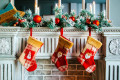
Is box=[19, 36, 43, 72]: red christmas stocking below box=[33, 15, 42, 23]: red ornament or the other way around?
below

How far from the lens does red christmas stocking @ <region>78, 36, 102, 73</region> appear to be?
141 cm

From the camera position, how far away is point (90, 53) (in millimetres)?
1432

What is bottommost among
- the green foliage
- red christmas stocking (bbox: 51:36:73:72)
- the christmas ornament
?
red christmas stocking (bbox: 51:36:73:72)

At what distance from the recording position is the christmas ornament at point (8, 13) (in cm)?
167

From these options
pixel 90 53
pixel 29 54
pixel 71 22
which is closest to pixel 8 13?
pixel 29 54

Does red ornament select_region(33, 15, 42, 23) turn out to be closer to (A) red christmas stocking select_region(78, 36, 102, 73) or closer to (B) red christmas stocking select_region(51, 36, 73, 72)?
(B) red christmas stocking select_region(51, 36, 73, 72)

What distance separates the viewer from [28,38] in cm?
144

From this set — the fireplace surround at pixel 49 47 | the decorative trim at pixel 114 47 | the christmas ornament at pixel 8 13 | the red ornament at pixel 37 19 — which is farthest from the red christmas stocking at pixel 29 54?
the decorative trim at pixel 114 47

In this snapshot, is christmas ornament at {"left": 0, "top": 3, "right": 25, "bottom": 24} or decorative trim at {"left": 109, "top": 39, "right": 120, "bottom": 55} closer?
decorative trim at {"left": 109, "top": 39, "right": 120, "bottom": 55}

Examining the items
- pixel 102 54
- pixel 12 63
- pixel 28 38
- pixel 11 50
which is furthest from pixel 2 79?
pixel 102 54

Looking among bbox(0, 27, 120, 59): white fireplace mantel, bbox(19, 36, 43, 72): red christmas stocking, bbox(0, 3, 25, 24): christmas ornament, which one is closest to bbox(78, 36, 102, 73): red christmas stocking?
bbox(0, 27, 120, 59): white fireplace mantel

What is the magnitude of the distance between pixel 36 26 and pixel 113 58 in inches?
35.5

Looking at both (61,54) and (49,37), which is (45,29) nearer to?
(49,37)

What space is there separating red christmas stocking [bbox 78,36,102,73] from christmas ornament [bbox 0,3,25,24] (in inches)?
35.0
